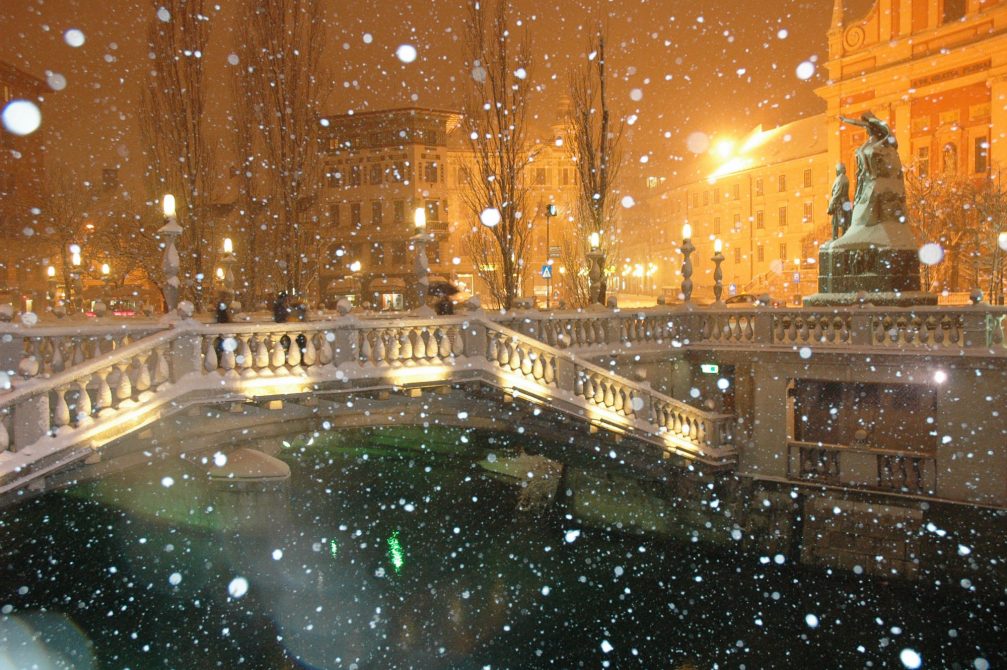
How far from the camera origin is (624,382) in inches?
603

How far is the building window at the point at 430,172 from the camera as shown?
57.0 meters

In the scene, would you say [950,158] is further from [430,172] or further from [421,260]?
[421,260]

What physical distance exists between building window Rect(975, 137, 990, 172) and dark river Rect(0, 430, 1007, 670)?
130ft

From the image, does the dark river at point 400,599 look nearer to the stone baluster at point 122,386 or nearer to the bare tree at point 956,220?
the stone baluster at point 122,386

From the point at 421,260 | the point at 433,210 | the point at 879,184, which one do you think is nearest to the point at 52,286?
the point at 433,210

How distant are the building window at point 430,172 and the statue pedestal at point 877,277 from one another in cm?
4271

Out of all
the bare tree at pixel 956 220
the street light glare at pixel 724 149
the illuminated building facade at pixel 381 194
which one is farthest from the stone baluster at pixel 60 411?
the street light glare at pixel 724 149

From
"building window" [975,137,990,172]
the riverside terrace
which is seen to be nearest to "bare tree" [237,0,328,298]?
the riverside terrace

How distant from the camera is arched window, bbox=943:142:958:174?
4424 centimetres

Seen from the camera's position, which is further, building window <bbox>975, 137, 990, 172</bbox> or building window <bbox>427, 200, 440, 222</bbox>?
building window <bbox>427, 200, 440, 222</bbox>

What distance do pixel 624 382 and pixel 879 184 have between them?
727 centimetres

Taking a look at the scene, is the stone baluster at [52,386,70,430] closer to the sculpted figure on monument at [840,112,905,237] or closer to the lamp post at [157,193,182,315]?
the lamp post at [157,193,182,315]

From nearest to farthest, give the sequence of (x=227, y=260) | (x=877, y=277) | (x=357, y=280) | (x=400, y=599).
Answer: (x=400, y=599) → (x=877, y=277) → (x=227, y=260) → (x=357, y=280)

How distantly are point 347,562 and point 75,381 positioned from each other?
8.06 metres
